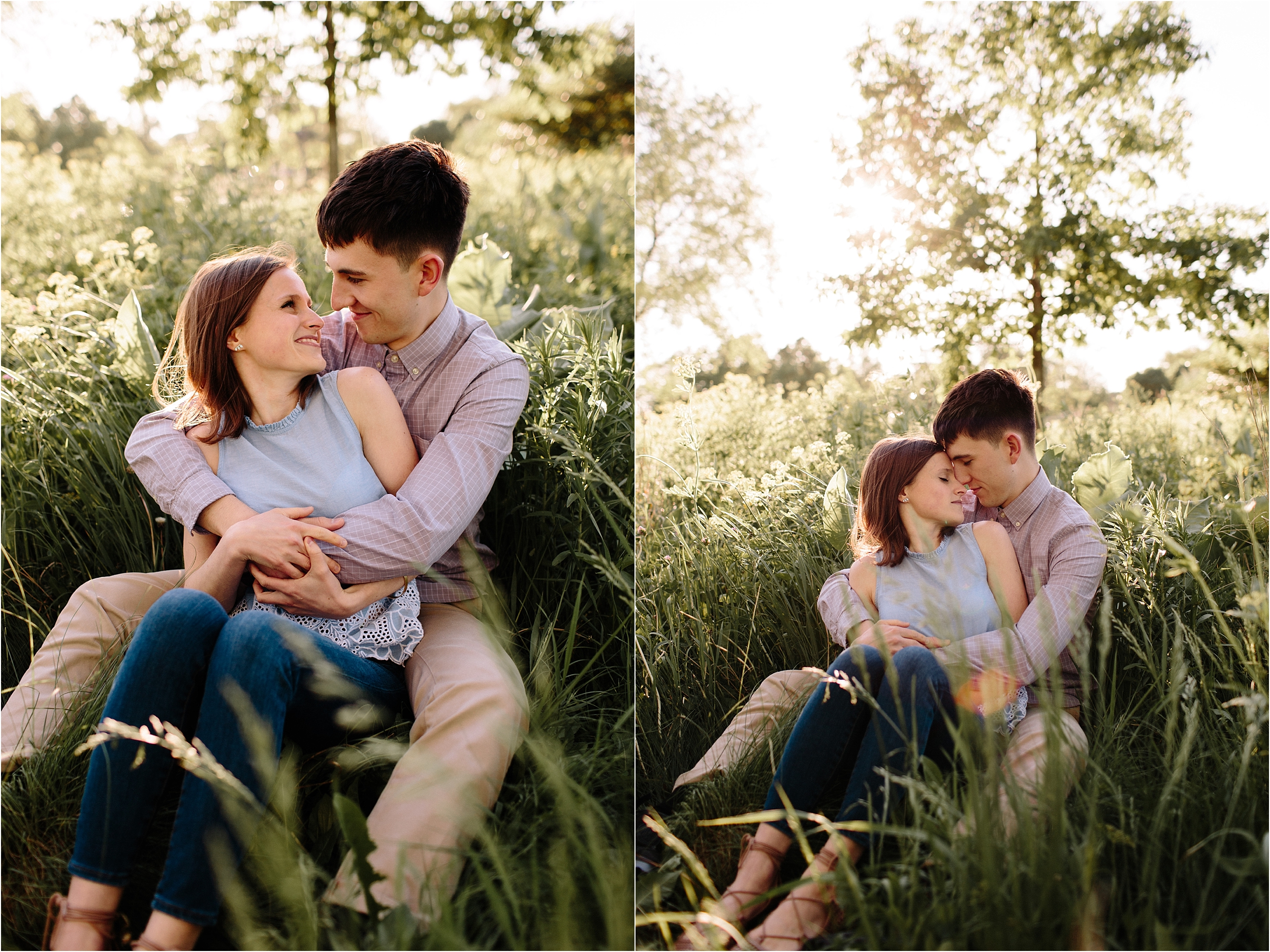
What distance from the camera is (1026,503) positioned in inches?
69.1

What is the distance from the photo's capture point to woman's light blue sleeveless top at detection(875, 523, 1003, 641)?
5.43 ft

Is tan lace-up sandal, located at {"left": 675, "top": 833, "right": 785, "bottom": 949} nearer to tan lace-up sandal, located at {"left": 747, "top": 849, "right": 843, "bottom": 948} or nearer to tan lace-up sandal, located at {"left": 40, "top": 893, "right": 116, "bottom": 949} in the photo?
tan lace-up sandal, located at {"left": 747, "top": 849, "right": 843, "bottom": 948}

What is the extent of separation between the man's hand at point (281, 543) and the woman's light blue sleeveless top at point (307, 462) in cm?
7

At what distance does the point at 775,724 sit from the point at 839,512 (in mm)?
503

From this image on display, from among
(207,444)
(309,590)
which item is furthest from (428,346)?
(309,590)

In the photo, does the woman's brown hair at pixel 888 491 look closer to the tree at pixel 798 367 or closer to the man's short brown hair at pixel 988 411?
the man's short brown hair at pixel 988 411

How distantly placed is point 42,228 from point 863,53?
395cm

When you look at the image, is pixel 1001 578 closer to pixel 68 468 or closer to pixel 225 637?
pixel 225 637

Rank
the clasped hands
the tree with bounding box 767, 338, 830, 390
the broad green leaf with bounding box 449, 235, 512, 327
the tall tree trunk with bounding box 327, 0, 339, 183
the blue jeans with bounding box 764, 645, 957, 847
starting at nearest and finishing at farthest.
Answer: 1. the blue jeans with bounding box 764, 645, 957, 847
2. the clasped hands
3. the tree with bounding box 767, 338, 830, 390
4. the broad green leaf with bounding box 449, 235, 512, 327
5. the tall tree trunk with bounding box 327, 0, 339, 183

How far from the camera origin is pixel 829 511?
2.04 metres

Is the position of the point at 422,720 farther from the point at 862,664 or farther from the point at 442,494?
the point at 862,664

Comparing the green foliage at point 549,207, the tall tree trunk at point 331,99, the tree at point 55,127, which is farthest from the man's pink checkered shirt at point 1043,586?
the tree at point 55,127

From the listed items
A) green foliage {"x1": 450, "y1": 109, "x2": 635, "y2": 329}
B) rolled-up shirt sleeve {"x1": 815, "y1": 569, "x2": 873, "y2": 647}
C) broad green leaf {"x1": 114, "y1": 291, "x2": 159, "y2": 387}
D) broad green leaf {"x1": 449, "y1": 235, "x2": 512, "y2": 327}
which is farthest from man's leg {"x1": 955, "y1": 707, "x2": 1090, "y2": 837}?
broad green leaf {"x1": 114, "y1": 291, "x2": 159, "y2": 387}

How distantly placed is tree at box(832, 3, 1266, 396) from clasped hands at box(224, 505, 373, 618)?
1279 mm
